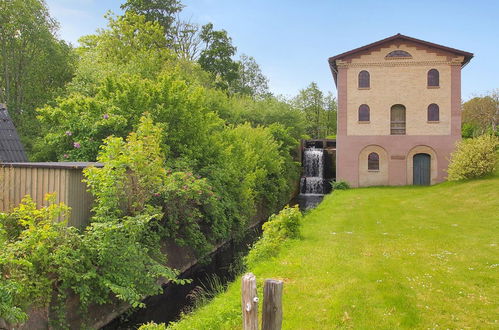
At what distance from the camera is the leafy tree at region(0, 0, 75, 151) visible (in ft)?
79.9

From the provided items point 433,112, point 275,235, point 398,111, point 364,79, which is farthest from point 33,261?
point 433,112

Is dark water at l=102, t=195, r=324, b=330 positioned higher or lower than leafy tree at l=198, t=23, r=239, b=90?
lower

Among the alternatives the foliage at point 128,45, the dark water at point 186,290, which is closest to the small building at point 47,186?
the dark water at point 186,290

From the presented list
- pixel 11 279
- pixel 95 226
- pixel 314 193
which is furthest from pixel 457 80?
pixel 11 279

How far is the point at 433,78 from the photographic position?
30.4 meters

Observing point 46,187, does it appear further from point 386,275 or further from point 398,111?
point 398,111

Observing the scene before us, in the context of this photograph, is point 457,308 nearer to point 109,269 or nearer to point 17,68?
point 109,269

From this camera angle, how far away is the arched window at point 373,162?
31.7 meters

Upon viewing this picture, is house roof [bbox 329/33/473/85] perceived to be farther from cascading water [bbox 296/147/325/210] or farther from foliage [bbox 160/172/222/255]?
foliage [bbox 160/172/222/255]

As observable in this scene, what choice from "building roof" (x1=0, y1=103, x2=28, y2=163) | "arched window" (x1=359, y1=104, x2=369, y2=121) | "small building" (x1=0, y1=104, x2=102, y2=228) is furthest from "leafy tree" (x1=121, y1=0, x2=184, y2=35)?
"small building" (x1=0, y1=104, x2=102, y2=228)

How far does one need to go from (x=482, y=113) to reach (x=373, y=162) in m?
28.6

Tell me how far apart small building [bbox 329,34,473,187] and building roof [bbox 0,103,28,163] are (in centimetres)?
2271

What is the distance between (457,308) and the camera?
6996mm

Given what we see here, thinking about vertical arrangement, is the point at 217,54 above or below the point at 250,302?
above
